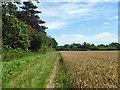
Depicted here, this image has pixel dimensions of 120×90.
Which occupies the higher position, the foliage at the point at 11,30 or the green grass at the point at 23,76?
the foliage at the point at 11,30

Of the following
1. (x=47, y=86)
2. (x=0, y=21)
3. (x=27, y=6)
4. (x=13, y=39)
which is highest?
(x=27, y=6)

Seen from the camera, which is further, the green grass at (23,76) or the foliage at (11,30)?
the foliage at (11,30)

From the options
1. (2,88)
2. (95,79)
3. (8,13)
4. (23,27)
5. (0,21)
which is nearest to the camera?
(95,79)

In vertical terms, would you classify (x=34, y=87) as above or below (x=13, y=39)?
below

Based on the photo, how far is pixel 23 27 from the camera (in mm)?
23297

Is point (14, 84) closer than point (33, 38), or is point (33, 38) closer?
point (14, 84)

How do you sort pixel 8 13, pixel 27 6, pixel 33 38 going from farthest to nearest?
pixel 27 6, pixel 33 38, pixel 8 13

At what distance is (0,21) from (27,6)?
28.7m

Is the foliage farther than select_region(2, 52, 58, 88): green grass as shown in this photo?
Yes

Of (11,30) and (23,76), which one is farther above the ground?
(11,30)

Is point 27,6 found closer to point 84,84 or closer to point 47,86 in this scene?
point 47,86

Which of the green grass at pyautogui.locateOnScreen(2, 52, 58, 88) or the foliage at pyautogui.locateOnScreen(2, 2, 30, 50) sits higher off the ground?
the foliage at pyautogui.locateOnScreen(2, 2, 30, 50)

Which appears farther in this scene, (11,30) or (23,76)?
(11,30)

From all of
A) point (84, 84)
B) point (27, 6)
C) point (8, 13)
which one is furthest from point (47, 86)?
point (27, 6)
